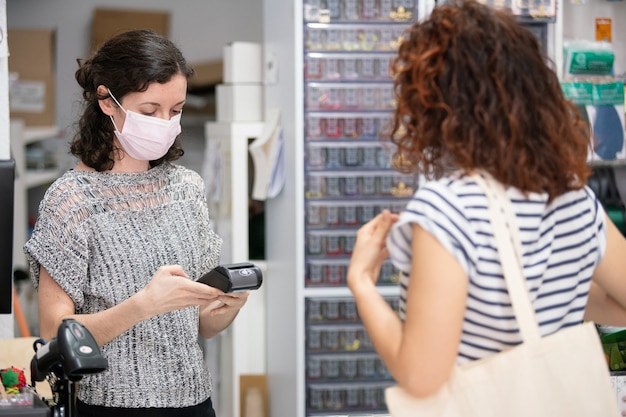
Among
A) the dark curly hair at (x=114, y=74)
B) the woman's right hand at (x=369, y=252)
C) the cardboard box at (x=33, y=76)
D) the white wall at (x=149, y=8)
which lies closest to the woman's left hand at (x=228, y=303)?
the dark curly hair at (x=114, y=74)

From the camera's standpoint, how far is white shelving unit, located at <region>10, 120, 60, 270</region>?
7215 millimetres

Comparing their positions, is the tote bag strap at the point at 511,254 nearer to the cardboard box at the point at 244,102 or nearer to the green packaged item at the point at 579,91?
the green packaged item at the point at 579,91

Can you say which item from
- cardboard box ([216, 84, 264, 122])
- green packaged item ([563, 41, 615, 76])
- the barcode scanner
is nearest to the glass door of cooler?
cardboard box ([216, 84, 264, 122])

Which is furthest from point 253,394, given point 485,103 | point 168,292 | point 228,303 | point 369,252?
point 485,103

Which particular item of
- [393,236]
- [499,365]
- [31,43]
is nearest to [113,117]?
[393,236]

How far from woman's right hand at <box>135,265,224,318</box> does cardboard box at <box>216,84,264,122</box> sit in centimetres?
303

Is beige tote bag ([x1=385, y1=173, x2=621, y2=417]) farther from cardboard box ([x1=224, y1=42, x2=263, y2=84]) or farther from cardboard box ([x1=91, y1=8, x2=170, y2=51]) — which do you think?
cardboard box ([x1=91, y1=8, x2=170, y2=51])

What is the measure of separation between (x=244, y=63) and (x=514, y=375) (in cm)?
372

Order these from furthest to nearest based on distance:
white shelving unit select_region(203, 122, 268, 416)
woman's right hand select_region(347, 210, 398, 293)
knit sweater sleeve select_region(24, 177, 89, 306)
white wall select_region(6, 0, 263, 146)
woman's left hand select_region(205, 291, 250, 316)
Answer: white wall select_region(6, 0, 263, 146) → white shelving unit select_region(203, 122, 268, 416) → woman's left hand select_region(205, 291, 250, 316) → knit sweater sleeve select_region(24, 177, 89, 306) → woman's right hand select_region(347, 210, 398, 293)

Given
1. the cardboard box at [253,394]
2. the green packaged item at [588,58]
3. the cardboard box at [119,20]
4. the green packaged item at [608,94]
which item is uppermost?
the cardboard box at [119,20]

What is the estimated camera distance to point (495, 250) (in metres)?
1.62

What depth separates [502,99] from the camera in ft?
5.41

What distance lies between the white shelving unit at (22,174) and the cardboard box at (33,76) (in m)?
0.13

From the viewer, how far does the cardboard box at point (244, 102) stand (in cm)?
508
